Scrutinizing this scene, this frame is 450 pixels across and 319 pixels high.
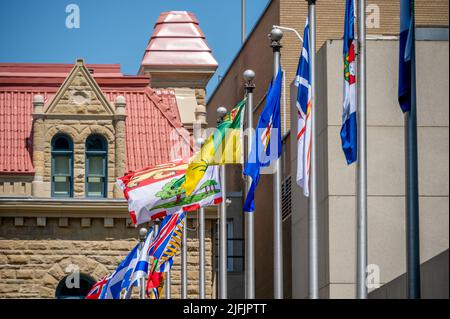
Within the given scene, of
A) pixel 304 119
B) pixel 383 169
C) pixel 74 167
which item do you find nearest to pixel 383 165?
pixel 383 169

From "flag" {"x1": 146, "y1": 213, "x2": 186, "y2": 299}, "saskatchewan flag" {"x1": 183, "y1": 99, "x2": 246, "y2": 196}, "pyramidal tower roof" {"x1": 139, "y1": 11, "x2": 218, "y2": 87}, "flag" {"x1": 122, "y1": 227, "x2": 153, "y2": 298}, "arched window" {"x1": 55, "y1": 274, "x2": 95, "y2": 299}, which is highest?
"pyramidal tower roof" {"x1": 139, "y1": 11, "x2": 218, "y2": 87}

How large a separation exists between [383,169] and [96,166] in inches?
692

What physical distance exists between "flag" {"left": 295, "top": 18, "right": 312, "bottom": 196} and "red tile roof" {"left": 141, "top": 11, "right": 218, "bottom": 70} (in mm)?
26699

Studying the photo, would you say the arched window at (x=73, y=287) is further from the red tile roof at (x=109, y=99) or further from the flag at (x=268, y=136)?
the flag at (x=268, y=136)

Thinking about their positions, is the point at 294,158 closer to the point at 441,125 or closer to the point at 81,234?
the point at 441,125

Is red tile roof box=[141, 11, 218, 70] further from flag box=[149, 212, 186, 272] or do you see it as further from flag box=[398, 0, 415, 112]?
flag box=[398, 0, 415, 112]

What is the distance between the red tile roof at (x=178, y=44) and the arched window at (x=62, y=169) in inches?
240

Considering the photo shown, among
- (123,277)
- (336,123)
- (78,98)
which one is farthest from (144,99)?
(336,123)

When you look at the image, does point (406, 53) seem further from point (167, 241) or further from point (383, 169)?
point (167, 241)

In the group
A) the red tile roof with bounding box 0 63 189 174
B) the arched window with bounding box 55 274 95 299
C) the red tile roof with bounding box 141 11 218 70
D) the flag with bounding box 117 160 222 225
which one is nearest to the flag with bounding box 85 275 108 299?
the arched window with bounding box 55 274 95 299

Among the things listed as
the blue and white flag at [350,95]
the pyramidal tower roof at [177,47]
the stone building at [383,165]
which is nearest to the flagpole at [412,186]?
the blue and white flag at [350,95]

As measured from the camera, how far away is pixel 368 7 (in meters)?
52.1

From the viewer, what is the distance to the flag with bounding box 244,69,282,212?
33562 millimetres

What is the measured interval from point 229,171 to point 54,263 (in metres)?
10.4
